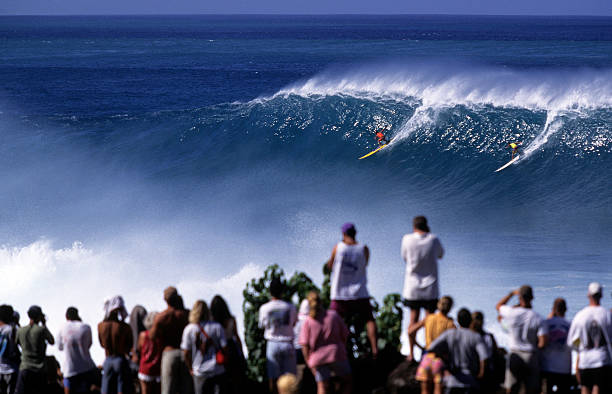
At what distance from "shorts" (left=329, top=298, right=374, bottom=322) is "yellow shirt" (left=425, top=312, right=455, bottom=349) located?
740mm

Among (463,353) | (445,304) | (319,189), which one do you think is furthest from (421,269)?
(319,189)

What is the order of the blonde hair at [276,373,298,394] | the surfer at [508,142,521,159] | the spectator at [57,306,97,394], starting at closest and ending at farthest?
the blonde hair at [276,373,298,394]
the spectator at [57,306,97,394]
the surfer at [508,142,521,159]

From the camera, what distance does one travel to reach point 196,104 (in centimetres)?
4828

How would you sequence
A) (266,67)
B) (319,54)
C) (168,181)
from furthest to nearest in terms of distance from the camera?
(319,54) → (266,67) → (168,181)

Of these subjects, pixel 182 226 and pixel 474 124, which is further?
pixel 474 124

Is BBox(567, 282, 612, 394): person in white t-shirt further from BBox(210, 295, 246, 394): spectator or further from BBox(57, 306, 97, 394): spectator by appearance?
BBox(57, 306, 97, 394): spectator

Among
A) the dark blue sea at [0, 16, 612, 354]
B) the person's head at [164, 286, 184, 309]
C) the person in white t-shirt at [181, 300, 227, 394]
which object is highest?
the dark blue sea at [0, 16, 612, 354]

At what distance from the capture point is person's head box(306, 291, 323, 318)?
6504 millimetres

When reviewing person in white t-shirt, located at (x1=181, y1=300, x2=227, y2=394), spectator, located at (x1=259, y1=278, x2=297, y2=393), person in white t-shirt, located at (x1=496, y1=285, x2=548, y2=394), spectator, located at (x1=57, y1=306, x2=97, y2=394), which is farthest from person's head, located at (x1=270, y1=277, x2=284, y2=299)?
person in white t-shirt, located at (x1=496, y1=285, x2=548, y2=394)

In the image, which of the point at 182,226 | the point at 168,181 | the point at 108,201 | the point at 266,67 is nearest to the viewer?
the point at 182,226

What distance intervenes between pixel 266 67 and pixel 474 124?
5668 cm

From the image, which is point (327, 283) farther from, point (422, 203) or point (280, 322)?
point (422, 203)

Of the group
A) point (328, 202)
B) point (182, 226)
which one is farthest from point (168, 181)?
point (328, 202)

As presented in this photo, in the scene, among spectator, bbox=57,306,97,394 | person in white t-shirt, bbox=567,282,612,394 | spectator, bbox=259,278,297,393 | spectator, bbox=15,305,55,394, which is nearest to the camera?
person in white t-shirt, bbox=567,282,612,394
